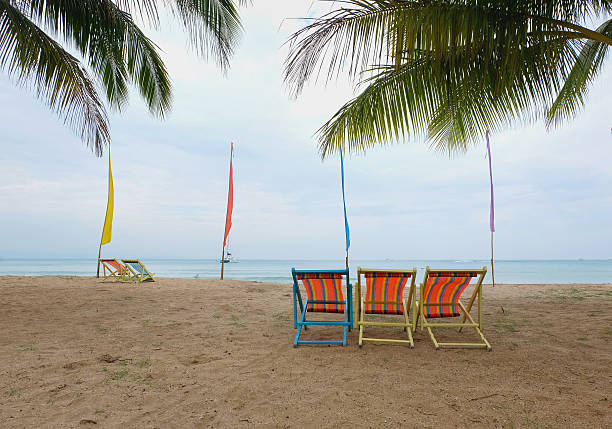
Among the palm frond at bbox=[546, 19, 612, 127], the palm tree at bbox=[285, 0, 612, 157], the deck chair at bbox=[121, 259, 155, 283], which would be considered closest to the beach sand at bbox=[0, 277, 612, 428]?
the palm tree at bbox=[285, 0, 612, 157]

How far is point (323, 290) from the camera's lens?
3.84 m

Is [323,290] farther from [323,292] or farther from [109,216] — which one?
[109,216]

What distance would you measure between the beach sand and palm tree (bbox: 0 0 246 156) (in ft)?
11.2

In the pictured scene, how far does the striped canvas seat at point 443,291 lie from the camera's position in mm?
3486

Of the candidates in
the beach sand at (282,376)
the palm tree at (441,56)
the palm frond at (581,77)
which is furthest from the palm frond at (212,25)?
the palm frond at (581,77)

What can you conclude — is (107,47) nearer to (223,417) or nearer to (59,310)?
(59,310)

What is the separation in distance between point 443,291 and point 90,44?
21.6 ft

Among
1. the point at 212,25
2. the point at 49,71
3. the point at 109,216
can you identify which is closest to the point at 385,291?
the point at 212,25

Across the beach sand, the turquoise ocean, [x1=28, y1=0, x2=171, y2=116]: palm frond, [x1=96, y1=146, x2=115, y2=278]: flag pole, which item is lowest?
the turquoise ocean

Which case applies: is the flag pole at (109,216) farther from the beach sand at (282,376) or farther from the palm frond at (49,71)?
the beach sand at (282,376)

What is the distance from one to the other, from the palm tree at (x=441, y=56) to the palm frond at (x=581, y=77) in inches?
1.9

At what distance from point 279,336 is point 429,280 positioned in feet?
5.85

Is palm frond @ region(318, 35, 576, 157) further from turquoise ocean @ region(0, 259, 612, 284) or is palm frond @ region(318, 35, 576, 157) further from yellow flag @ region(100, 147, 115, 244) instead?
yellow flag @ region(100, 147, 115, 244)

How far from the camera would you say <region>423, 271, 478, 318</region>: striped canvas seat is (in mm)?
3486
